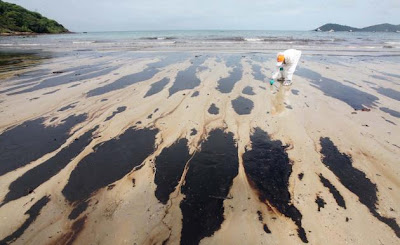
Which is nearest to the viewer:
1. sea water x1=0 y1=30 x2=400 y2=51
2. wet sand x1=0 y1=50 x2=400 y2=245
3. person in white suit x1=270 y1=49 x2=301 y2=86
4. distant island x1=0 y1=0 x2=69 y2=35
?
wet sand x1=0 y1=50 x2=400 y2=245

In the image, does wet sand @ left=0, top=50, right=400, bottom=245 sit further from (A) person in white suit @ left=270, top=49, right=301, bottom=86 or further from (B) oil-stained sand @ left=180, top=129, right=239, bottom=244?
(A) person in white suit @ left=270, top=49, right=301, bottom=86

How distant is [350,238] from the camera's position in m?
2.44

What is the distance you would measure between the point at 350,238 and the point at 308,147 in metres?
1.94

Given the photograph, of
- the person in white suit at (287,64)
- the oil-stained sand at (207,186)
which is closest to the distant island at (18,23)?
the person in white suit at (287,64)

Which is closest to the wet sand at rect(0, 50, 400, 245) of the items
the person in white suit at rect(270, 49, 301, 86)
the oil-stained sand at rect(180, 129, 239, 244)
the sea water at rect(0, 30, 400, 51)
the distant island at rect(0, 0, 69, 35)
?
the oil-stained sand at rect(180, 129, 239, 244)

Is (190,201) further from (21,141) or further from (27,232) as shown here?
(21,141)

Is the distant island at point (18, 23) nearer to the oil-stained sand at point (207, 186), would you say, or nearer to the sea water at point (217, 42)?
the sea water at point (217, 42)

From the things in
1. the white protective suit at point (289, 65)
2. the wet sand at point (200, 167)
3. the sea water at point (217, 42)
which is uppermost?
the white protective suit at point (289, 65)

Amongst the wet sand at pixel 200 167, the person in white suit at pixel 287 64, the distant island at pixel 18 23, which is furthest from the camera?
the distant island at pixel 18 23

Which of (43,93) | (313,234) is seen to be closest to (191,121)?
(313,234)

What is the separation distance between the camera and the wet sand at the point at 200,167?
2.56m

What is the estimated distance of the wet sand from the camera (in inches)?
101

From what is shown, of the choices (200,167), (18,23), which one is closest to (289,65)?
(200,167)

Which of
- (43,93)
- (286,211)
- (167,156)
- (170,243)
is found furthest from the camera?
(43,93)
